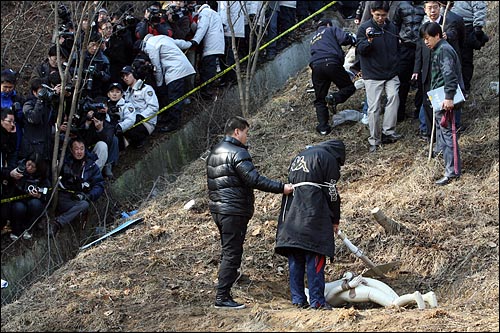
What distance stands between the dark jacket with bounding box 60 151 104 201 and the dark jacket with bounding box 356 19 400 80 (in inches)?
149

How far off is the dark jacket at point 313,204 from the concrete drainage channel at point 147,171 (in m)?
3.44

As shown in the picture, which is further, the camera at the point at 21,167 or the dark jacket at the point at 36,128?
the dark jacket at the point at 36,128

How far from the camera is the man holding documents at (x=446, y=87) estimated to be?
8750mm

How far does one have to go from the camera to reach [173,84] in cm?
1147

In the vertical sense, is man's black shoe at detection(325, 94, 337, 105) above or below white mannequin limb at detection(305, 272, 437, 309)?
above

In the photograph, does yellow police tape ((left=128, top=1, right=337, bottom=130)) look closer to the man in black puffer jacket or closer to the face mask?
the face mask

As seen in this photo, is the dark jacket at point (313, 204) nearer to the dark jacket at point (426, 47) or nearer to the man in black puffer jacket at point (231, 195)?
the man in black puffer jacket at point (231, 195)

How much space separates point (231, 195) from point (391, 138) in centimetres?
417

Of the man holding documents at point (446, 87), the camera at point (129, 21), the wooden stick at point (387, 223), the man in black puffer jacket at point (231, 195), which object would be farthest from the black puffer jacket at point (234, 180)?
the camera at point (129, 21)

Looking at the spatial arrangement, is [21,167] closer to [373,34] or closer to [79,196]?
[79,196]

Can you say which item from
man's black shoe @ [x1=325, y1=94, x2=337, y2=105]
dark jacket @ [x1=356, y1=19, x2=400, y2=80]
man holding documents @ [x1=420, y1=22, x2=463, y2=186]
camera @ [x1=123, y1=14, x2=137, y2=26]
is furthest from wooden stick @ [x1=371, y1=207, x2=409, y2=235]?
camera @ [x1=123, y1=14, x2=137, y2=26]

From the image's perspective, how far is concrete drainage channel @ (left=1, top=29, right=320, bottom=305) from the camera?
359 inches

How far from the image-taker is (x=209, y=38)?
479 inches

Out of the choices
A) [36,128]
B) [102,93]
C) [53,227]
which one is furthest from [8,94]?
[102,93]
